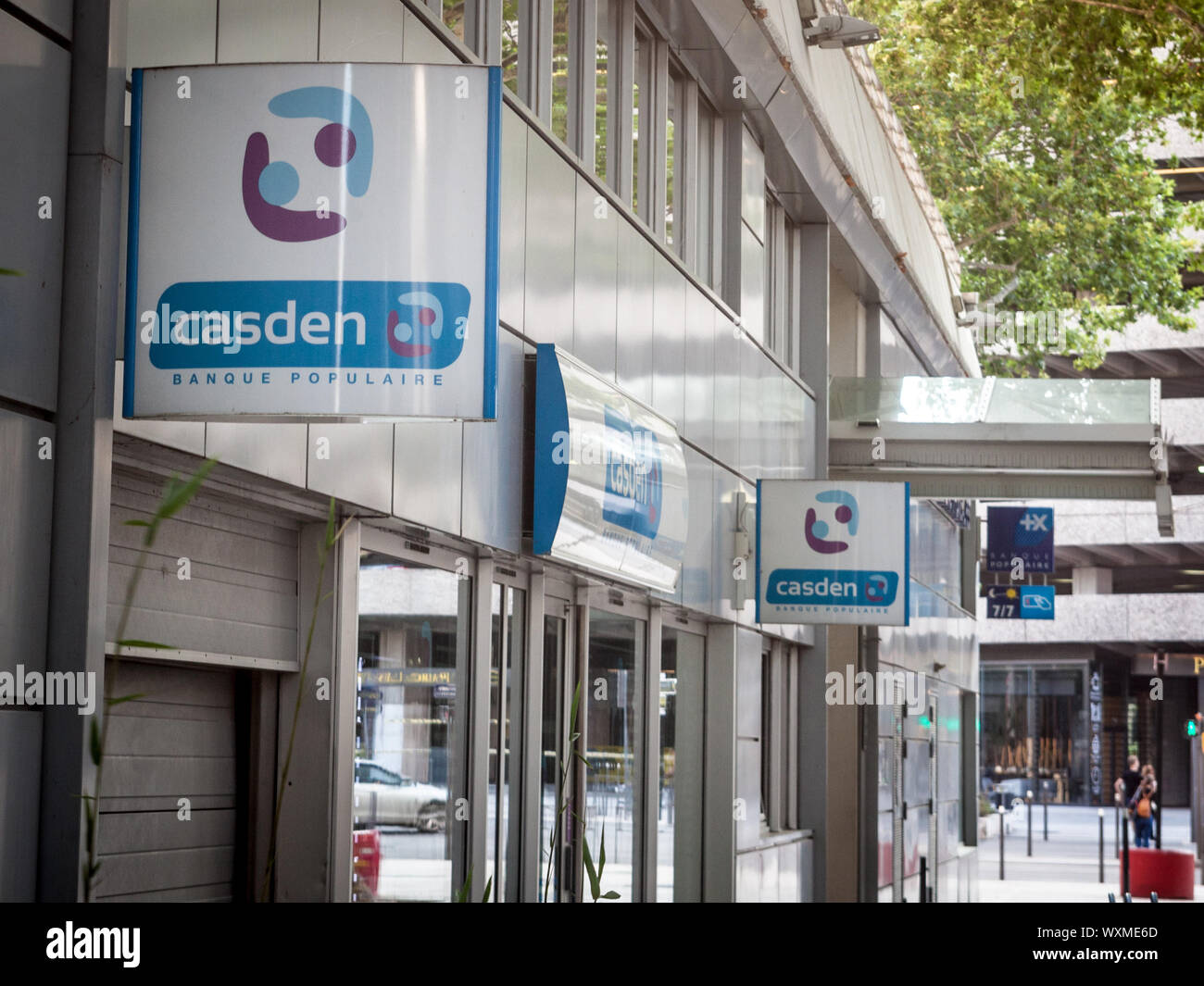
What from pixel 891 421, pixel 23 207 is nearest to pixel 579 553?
pixel 23 207

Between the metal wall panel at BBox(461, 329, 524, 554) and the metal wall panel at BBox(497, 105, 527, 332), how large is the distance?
0.56ft

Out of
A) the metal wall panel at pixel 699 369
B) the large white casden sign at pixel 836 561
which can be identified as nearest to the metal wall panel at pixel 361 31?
the metal wall panel at pixel 699 369

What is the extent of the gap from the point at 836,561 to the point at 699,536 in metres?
1.54

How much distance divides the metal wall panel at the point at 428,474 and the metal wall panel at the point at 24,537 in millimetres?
2195

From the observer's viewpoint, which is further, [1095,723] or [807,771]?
[1095,723]

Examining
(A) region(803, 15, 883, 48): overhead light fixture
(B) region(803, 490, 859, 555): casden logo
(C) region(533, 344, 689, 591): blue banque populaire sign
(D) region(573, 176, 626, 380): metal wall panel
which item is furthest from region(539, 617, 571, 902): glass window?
(A) region(803, 15, 883, 48): overhead light fixture

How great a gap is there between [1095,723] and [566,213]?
4286 centimetres

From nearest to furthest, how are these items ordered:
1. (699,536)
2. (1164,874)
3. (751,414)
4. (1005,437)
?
(699,536)
(751,414)
(1005,437)
(1164,874)

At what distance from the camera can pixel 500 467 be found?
312 inches

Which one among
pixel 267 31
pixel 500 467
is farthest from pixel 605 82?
pixel 267 31

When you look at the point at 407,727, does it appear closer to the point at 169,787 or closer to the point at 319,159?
the point at 169,787

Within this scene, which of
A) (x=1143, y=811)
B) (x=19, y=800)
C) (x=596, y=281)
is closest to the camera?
(x=19, y=800)

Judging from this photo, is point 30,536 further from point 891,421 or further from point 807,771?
point 891,421
